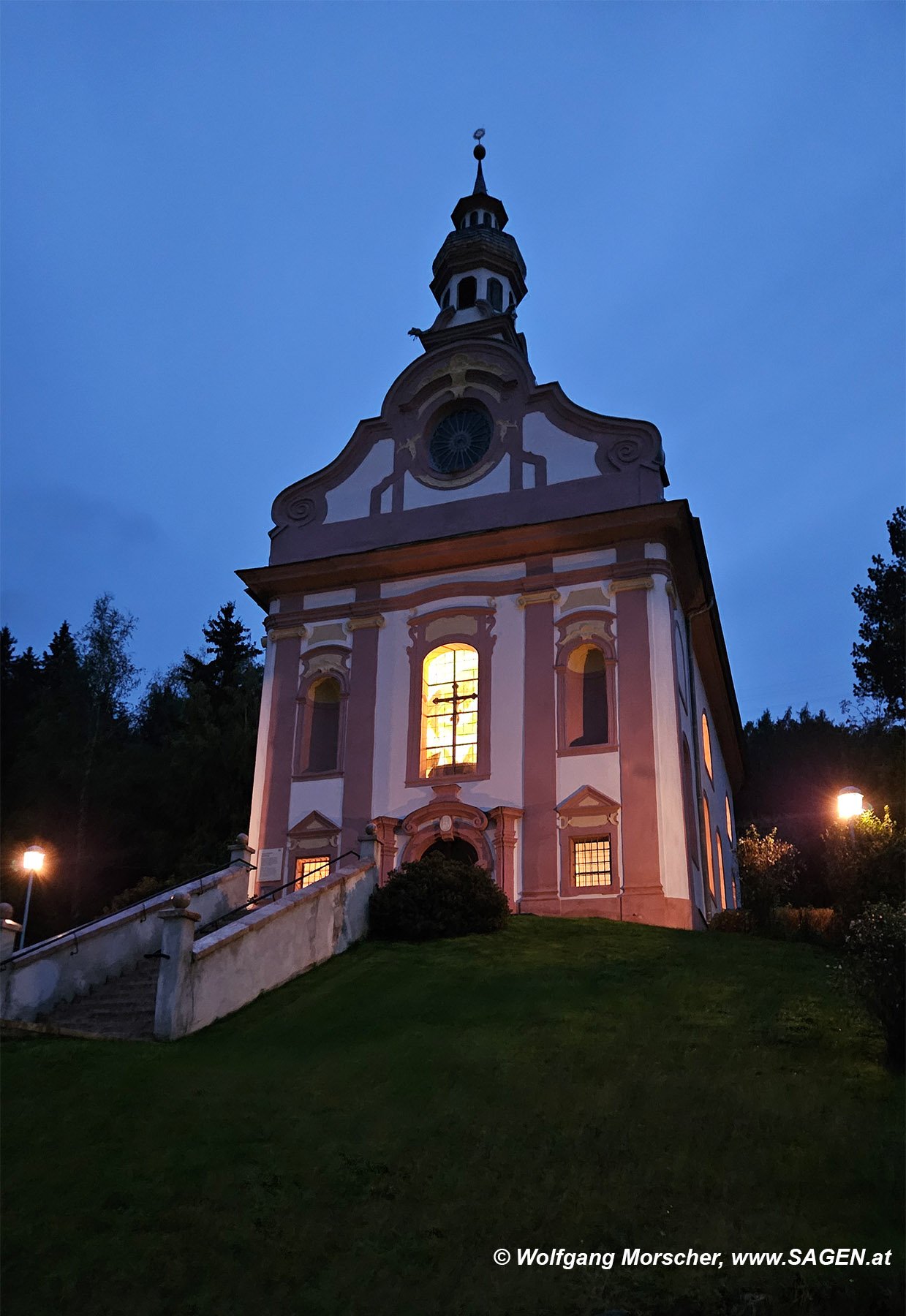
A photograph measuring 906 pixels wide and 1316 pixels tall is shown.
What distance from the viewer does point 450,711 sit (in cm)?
2681

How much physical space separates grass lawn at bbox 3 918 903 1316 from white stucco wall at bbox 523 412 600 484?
50.9ft

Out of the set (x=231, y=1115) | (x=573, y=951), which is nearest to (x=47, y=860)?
(x=573, y=951)

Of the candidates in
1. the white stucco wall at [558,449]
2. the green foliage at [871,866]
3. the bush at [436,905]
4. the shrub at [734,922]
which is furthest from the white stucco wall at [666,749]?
the bush at [436,905]

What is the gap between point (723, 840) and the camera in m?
35.9

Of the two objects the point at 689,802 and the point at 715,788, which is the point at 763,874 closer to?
the point at 689,802

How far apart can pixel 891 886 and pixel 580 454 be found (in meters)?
12.6

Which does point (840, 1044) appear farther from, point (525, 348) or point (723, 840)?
point (525, 348)

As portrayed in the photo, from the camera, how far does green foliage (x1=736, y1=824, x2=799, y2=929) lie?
2363cm

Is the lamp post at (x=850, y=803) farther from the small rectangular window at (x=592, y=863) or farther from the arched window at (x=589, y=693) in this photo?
the arched window at (x=589, y=693)

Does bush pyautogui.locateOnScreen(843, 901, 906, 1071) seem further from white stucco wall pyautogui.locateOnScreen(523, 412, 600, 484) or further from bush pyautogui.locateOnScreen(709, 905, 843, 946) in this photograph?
white stucco wall pyautogui.locateOnScreen(523, 412, 600, 484)

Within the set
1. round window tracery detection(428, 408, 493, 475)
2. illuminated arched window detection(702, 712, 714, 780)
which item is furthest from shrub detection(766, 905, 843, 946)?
round window tracery detection(428, 408, 493, 475)

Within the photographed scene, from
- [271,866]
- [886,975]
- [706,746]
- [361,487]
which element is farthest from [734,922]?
[361,487]

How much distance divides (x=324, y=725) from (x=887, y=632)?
1934cm

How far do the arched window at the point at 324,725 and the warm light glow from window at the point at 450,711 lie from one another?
2438 millimetres
